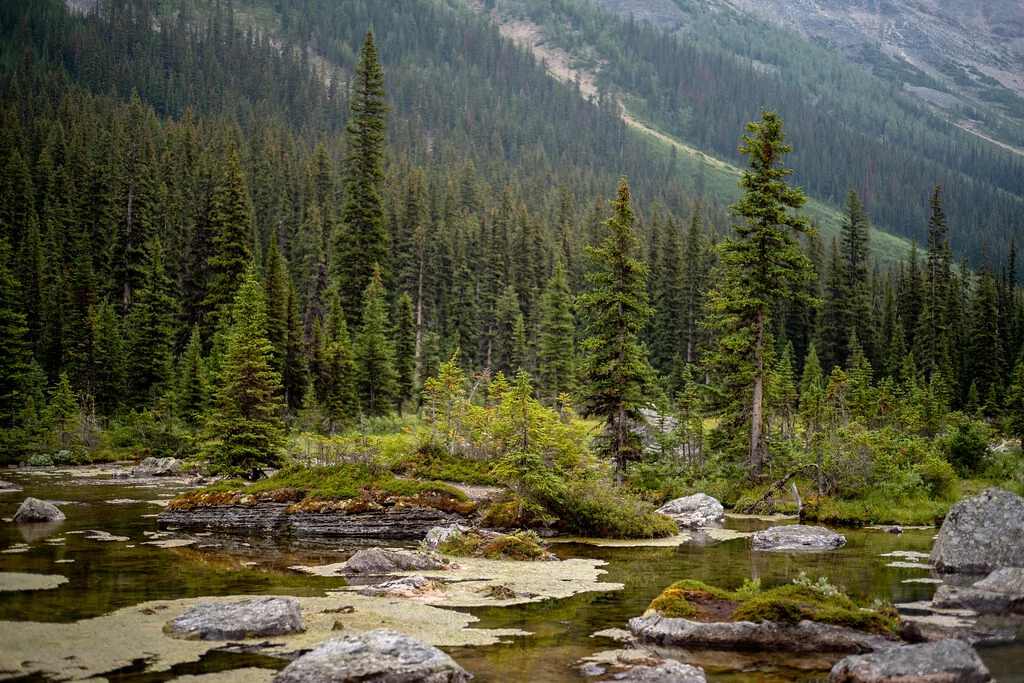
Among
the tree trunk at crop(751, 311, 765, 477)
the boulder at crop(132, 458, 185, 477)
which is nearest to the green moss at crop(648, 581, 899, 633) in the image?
the tree trunk at crop(751, 311, 765, 477)

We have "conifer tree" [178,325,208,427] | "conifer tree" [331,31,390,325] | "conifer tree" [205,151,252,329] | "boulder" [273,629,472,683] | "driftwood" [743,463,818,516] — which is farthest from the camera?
"conifer tree" [205,151,252,329]

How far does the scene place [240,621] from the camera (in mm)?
13977

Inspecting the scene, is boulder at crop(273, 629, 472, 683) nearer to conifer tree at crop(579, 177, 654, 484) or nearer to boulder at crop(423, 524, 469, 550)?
boulder at crop(423, 524, 469, 550)

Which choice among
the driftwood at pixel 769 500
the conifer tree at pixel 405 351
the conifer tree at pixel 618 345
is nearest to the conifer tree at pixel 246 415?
the conifer tree at pixel 618 345

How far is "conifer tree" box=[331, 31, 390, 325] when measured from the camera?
220 ft

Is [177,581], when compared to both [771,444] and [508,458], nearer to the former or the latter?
[508,458]

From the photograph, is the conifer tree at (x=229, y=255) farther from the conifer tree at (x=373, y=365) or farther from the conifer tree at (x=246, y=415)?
the conifer tree at (x=246, y=415)

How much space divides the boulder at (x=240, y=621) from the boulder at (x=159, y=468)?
33.6 metres

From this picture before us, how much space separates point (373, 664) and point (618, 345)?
26445 mm

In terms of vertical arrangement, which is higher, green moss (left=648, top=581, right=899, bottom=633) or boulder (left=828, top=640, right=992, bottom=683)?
boulder (left=828, top=640, right=992, bottom=683)

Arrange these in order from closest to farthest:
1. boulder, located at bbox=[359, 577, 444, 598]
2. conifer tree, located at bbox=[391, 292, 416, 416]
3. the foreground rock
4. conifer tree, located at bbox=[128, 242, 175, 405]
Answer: the foreground rock
boulder, located at bbox=[359, 577, 444, 598]
conifer tree, located at bbox=[128, 242, 175, 405]
conifer tree, located at bbox=[391, 292, 416, 416]

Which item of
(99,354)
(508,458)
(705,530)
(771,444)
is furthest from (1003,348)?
(99,354)

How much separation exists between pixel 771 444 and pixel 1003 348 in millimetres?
67448

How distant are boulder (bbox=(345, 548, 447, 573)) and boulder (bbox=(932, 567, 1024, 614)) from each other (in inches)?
451
